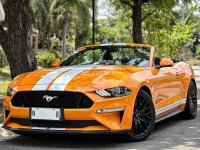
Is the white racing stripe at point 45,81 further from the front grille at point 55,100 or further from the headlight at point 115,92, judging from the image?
the headlight at point 115,92

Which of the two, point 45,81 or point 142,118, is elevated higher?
point 45,81

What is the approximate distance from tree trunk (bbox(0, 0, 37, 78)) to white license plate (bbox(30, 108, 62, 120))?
369 cm

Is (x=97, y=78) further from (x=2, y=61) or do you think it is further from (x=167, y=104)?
(x=2, y=61)

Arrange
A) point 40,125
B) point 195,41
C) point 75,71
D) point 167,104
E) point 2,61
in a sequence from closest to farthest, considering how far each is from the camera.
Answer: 1. point 40,125
2. point 75,71
3. point 167,104
4. point 2,61
5. point 195,41

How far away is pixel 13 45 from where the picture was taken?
10.0m

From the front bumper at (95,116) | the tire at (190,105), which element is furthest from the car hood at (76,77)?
the tire at (190,105)

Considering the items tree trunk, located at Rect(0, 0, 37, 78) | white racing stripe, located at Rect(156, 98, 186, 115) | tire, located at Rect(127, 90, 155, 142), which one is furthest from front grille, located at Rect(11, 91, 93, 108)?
tree trunk, located at Rect(0, 0, 37, 78)

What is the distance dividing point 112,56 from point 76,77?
159 cm

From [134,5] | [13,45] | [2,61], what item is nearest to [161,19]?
[134,5]

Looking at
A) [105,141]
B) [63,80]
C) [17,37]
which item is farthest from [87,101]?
[17,37]

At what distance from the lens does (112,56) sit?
830cm

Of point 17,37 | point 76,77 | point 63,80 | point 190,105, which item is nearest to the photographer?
point 63,80

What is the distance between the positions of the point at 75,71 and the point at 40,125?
104 cm

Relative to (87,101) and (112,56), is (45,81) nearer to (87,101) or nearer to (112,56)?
(87,101)
